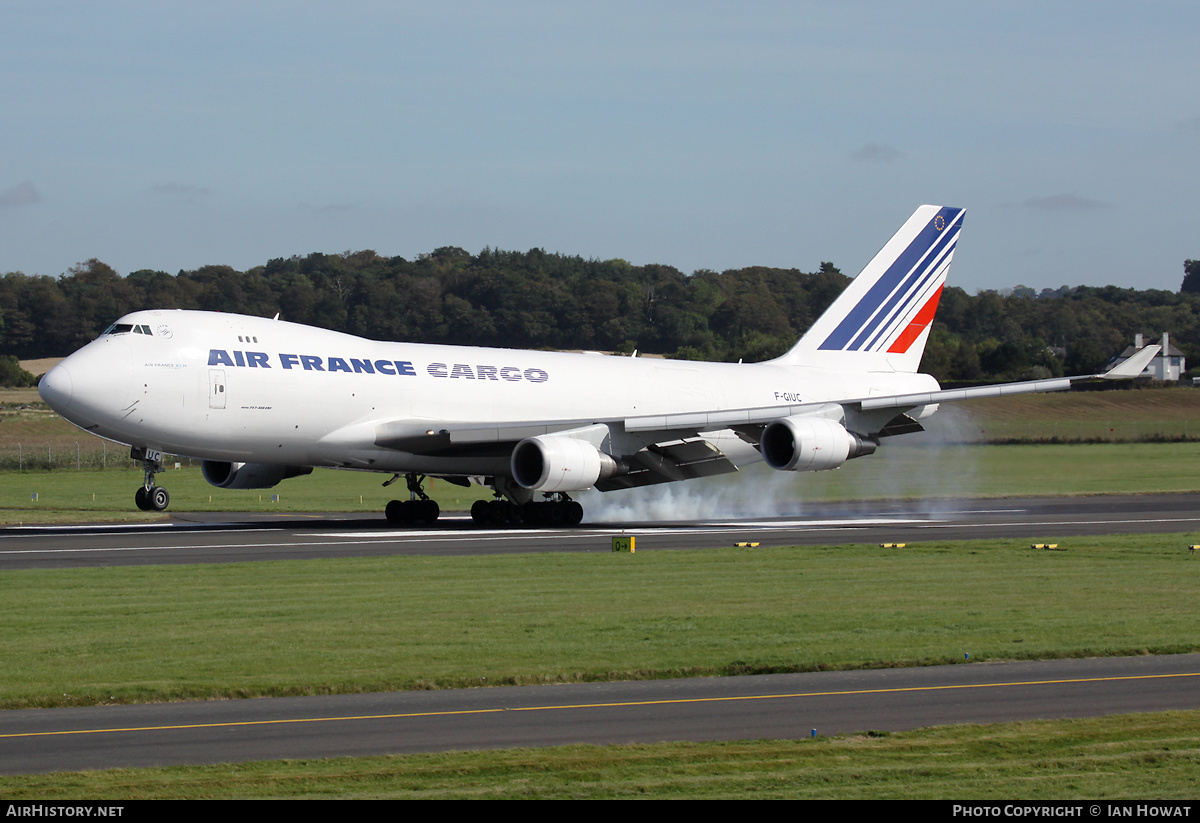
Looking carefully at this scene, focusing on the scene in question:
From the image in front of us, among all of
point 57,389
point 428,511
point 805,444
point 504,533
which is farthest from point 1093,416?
point 57,389

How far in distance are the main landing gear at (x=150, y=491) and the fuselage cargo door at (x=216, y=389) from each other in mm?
A: 1755

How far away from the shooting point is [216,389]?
102 feet

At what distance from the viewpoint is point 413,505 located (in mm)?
36562

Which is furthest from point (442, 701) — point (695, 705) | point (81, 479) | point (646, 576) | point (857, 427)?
point (81, 479)

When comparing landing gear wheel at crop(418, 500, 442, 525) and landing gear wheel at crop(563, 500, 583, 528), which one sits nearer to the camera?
landing gear wheel at crop(563, 500, 583, 528)

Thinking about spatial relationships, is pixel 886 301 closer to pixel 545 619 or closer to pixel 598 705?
pixel 545 619

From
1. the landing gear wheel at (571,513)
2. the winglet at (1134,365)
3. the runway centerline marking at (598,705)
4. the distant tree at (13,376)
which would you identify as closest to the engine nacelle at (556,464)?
the landing gear wheel at (571,513)

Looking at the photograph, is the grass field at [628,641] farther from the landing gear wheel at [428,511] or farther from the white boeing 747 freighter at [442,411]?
the landing gear wheel at [428,511]

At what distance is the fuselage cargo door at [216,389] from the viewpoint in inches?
1222

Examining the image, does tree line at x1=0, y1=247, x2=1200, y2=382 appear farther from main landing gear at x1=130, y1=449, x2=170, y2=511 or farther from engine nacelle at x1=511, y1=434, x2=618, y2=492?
main landing gear at x1=130, y1=449, x2=170, y2=511

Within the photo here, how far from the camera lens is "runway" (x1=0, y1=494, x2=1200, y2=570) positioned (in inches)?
1080

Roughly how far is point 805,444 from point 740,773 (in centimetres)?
2523

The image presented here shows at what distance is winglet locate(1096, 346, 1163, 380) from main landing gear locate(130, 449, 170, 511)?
2245 cm

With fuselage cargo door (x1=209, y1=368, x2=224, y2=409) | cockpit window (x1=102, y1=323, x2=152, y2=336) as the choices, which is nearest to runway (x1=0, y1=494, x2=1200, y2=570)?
fuselage cargo door (x1=209, y1=368, x2=224, y2=409)
